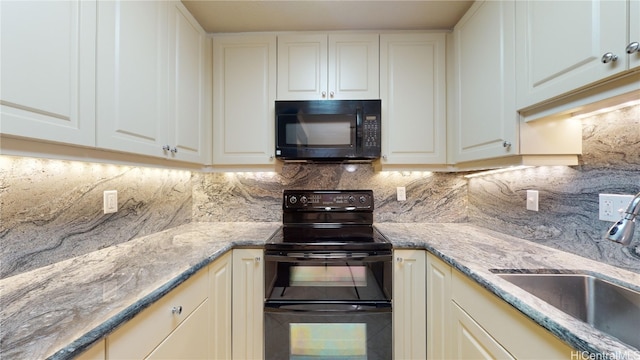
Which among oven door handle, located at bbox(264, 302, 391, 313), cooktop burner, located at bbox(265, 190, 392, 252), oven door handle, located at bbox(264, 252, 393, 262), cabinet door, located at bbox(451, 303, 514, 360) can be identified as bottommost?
oven door handle, located at bbox(264, 302, 391, 313)

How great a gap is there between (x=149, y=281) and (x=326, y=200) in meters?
1.28

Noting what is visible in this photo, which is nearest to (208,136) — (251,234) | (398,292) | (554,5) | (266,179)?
(266,179)

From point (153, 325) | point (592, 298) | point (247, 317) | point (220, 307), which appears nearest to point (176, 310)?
point (153, 325)

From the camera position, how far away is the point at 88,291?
2.62 feet

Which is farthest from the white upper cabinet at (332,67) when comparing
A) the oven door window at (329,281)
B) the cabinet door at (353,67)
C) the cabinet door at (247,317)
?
the cabinet door at (247,317)

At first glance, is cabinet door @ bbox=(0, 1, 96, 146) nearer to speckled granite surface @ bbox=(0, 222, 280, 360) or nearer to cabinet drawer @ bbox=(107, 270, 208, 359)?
speckled granite surface @ bbox=(0, 222, 280, 360)

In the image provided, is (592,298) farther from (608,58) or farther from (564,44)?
(564,44)

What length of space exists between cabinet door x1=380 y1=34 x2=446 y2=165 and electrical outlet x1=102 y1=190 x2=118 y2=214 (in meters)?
1.61

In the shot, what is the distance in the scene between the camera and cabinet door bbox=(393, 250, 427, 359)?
4.66ft

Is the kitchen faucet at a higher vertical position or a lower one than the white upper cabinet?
lower

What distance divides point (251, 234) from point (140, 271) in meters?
0.70

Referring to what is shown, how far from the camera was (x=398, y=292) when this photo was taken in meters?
1.44

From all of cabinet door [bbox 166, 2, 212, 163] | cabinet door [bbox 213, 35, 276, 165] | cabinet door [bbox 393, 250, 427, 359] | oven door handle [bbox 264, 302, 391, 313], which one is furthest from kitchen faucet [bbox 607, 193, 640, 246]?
→ cabinet door [bbox 166, 2, 212, 163]

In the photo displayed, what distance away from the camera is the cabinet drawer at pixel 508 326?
2.18 feet
